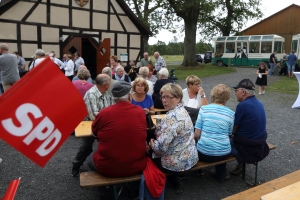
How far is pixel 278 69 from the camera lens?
19094 millimetres

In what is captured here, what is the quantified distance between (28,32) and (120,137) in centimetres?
932

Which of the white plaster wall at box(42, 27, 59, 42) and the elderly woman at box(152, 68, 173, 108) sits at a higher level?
the white plaster wall at box(42, 27, 59, 42)

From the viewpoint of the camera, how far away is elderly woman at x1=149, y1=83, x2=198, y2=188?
2861 millimetres

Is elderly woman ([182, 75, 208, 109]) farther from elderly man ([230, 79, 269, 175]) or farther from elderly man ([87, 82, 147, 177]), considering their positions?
elderly man ([87, 82, 147, 177])

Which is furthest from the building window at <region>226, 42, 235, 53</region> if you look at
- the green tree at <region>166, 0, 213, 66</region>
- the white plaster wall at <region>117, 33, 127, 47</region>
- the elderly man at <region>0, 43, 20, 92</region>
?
the elderly man at <region>0, 43, 20, 92</region>

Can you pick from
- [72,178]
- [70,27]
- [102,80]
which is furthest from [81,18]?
[72,178]

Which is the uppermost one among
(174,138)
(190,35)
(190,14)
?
(190,14)

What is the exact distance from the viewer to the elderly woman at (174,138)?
2.86 meters

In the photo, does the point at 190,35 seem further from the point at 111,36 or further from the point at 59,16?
the point at 59,16

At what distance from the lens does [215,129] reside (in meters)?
3.24

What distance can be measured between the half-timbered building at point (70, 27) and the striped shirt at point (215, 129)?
9.04 meters

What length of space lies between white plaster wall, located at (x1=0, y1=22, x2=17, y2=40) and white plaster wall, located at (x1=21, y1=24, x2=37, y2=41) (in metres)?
0.29

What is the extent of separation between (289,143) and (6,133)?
5.16 m

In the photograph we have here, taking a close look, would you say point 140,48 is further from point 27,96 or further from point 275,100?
point 27,96
